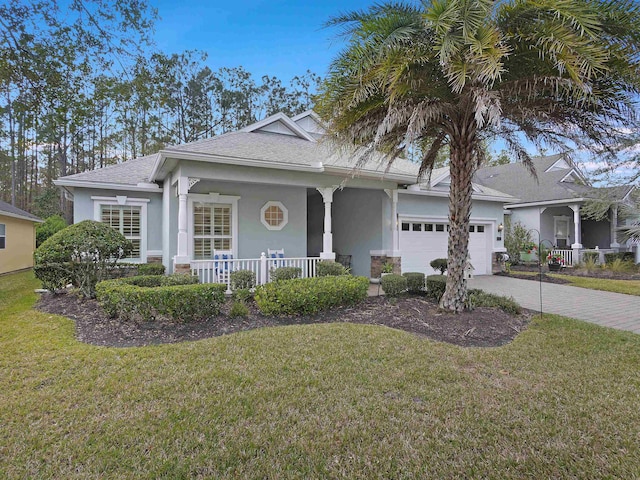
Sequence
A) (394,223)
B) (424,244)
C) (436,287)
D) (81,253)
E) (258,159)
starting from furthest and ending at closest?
(424,244) < (394,223) < (258,159) < (436,287) < (81,253)

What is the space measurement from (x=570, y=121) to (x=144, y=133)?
26.6 m

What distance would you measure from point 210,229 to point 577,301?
10186 millimetres

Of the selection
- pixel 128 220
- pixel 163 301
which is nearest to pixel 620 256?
pixel 163 301

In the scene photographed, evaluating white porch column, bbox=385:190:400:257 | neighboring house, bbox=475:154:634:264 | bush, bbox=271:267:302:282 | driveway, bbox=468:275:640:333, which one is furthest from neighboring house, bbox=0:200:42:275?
neighboring house, bbox=475:154:634:264

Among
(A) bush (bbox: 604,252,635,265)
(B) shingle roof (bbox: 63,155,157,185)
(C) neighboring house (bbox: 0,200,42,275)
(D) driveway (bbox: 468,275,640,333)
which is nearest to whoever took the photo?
(D) driveway (bbox: 468,275,640,333)

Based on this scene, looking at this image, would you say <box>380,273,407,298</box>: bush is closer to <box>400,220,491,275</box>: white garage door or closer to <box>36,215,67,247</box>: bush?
<box>400,220,491,275</box>: white garage door

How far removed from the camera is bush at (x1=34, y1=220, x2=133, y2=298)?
7418mm

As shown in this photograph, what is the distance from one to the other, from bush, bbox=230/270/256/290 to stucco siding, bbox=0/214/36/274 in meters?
13.1

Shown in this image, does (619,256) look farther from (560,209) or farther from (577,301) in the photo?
(577,301)

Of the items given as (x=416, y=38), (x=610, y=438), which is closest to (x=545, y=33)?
(x=416, y=38)

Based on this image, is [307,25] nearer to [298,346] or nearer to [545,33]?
[545,33]

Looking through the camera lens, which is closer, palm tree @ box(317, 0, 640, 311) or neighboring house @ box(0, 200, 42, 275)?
A: palm tree @ box(317, 0, 640, 311)

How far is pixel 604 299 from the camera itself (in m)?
9.16

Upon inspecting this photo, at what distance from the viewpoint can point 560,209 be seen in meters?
18.8
